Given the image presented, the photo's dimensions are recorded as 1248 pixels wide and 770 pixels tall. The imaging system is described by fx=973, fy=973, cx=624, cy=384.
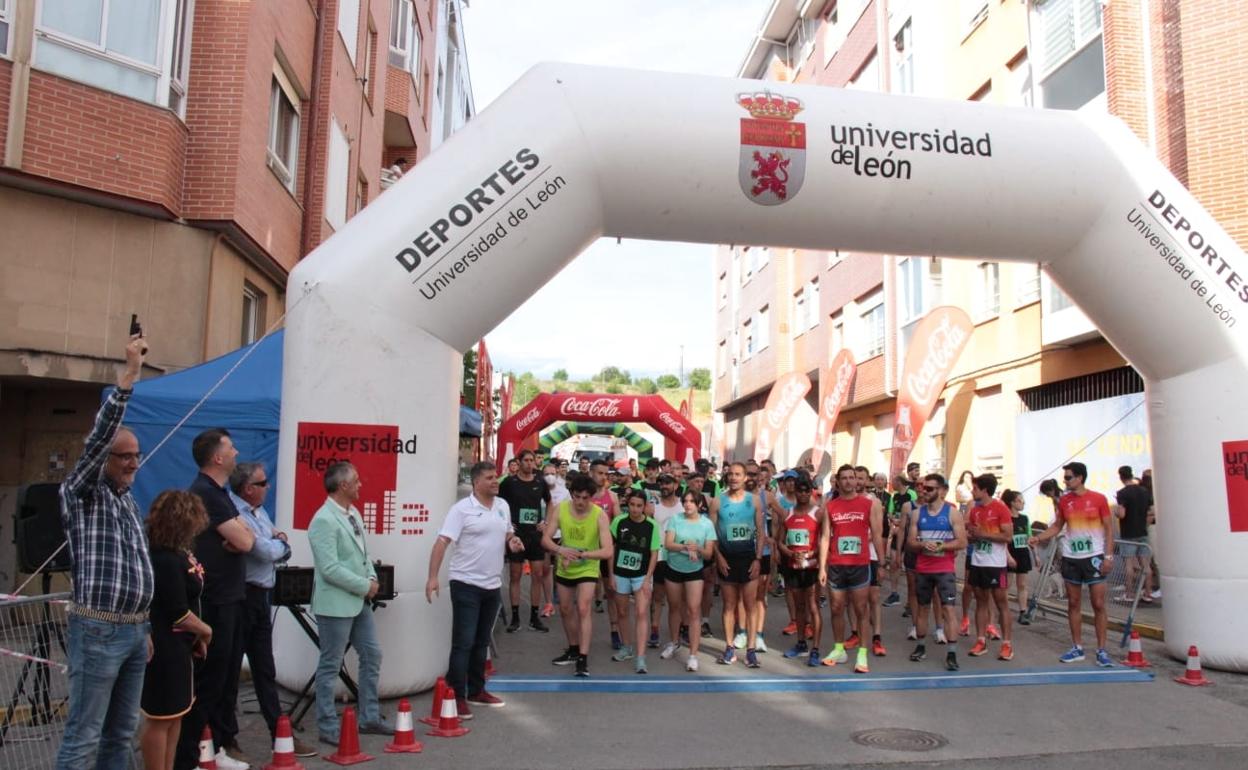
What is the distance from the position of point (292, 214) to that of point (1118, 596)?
12.5 m

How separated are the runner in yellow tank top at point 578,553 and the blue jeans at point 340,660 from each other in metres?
2.39

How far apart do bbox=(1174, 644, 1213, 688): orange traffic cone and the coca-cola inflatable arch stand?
42.0 ft

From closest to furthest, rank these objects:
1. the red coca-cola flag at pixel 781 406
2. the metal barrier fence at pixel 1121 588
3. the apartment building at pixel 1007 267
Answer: the metal barrier fence at pixel 1121 588
the apartment building at pixel 1007 267
the red coca-cola flag at pixel 781 406

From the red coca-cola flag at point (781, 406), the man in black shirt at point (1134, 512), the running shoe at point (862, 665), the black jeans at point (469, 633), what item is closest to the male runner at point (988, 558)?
the running shoe at point (862, 665)

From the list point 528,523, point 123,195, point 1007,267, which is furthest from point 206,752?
point 1007,267

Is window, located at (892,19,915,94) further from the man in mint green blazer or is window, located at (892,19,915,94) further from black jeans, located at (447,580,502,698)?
the man in mint green blazer

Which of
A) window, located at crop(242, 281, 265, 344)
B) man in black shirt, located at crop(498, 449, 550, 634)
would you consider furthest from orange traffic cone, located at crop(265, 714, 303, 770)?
window, located at crop(242, 281, 265, 344)

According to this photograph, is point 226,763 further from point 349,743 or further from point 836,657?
point 836,657

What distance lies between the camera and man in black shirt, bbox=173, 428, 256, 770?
17.5ft

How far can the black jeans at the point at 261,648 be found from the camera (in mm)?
5926

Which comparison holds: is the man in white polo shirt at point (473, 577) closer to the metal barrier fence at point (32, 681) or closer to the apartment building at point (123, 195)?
the metal barrier fence at point (32, 681)

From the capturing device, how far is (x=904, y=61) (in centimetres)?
2378

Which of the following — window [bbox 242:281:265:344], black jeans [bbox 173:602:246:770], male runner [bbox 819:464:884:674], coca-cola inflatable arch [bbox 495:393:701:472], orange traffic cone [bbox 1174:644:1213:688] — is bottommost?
orange traffic cone [bbox 1174:644:1213:688]

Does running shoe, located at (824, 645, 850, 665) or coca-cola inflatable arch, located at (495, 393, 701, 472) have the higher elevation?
coca-cola inflatable arch, located at (495, 393, 701, 472)
